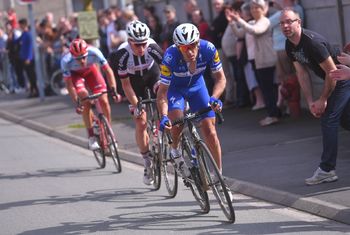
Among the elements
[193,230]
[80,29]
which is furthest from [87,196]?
[80,29]

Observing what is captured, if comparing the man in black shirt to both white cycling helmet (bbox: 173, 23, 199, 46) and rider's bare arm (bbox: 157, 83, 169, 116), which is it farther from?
rider's bare arm (bbox: 157, 83, 169, 116)

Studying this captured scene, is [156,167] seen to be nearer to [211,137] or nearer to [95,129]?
[211,137]

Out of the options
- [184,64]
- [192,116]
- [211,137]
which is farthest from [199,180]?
[184,64]

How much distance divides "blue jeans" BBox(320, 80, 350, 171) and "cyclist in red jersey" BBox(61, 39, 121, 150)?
4243 millimetres

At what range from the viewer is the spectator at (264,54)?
14.8 m

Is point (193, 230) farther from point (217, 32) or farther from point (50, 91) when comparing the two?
point (50, 91)

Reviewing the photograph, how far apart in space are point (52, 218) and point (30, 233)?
769mm

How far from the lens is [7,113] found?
2297 cm

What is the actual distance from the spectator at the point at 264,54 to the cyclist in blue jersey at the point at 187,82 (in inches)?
206

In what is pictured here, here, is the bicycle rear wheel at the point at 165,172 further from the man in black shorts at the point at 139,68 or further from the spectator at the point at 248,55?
the spectator at the point at 248,55

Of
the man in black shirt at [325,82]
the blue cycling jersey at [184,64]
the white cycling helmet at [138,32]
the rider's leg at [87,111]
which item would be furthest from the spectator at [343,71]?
the rider's leg at [87,111]

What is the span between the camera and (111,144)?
12750 mm

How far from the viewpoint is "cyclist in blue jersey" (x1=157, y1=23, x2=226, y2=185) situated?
9.19m

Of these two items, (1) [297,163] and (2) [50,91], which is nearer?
(1) [297,163]
